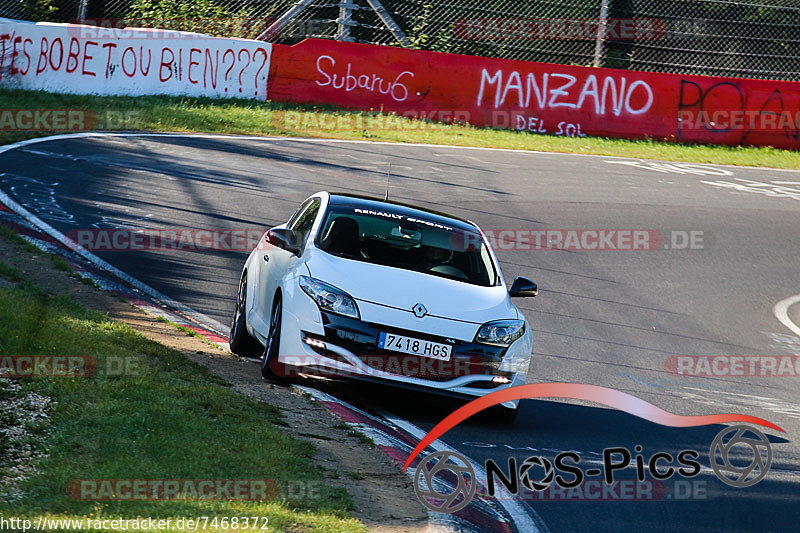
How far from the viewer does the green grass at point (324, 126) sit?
70.4 ft

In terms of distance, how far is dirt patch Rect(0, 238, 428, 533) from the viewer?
19.6 ft

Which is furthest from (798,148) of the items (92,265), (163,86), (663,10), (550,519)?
(550,519)

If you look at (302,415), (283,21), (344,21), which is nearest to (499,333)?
(302,415)

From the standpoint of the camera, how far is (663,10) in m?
28.8

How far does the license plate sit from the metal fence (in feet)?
64.6

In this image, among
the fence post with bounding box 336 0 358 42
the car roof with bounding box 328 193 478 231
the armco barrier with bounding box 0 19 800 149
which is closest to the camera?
the car roof with bounding box 328 193 478 231

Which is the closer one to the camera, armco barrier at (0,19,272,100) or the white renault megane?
the white renault megane

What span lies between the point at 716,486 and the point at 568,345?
13.5 feet

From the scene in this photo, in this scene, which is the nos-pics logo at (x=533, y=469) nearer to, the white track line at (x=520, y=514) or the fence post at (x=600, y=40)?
the white track line at (x=520, y=514)

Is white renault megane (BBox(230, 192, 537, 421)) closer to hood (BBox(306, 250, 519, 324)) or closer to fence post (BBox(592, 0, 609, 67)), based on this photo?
hood (BBox(306, 250, 519, 324))

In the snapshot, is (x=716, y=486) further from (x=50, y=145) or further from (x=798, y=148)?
(x=798, y=148)

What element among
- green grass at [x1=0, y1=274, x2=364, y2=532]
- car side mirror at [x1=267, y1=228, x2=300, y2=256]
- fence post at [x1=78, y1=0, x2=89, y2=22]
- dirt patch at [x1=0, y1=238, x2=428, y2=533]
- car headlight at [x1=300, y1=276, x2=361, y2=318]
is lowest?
dirt patch at [x1=0, y1=238, x2=428, y2=533]

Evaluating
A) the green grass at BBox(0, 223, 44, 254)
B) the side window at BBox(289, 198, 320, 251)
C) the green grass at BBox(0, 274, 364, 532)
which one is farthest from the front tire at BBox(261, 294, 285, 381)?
the green grass at BBox(0, 223, 44, 254)

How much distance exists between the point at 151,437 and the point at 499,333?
3033 mm
